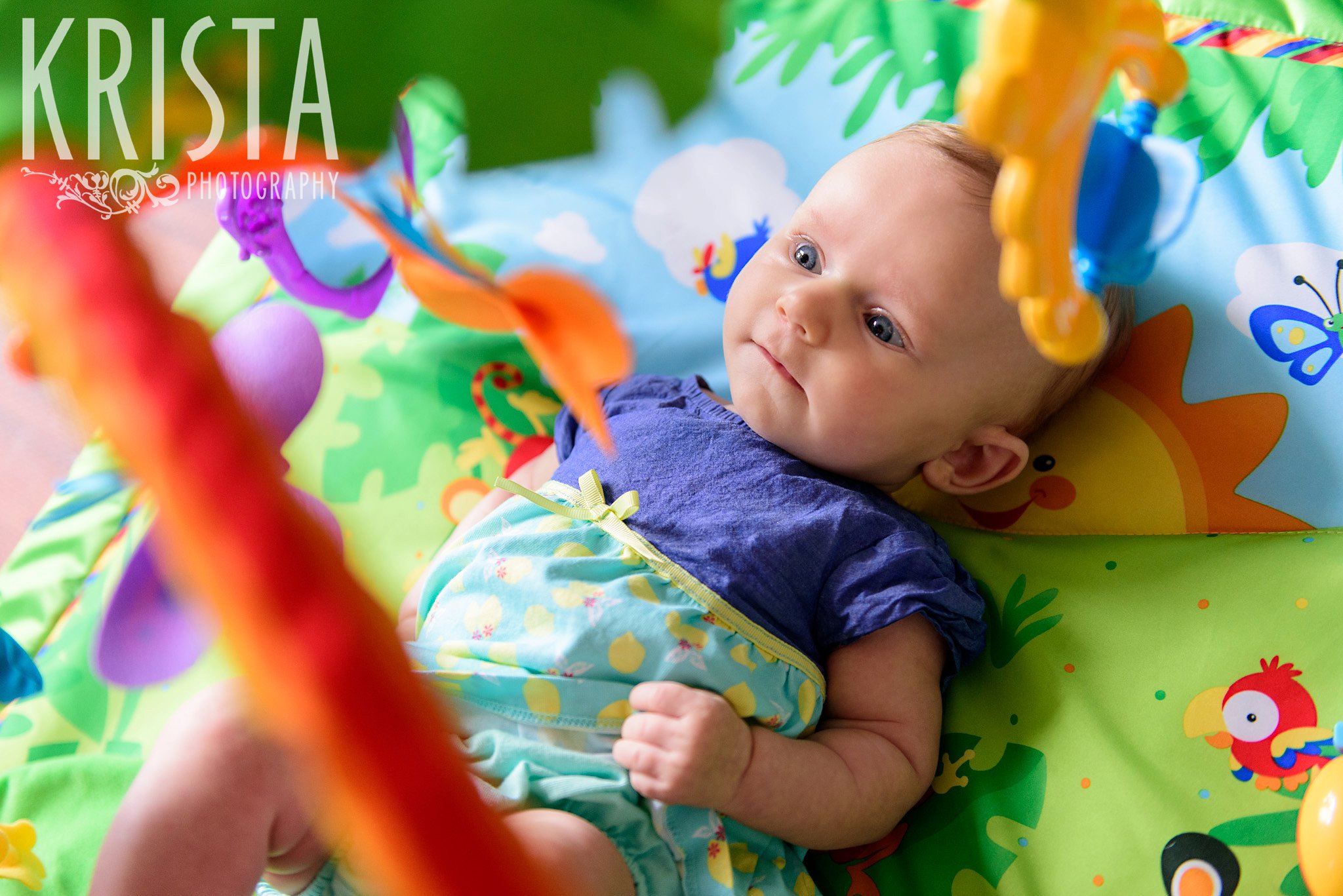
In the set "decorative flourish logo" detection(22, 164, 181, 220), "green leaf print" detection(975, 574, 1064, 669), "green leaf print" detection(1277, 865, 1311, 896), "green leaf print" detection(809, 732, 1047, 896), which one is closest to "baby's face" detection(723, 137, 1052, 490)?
"green leaf print" detection(975, 574, 1064, 669)

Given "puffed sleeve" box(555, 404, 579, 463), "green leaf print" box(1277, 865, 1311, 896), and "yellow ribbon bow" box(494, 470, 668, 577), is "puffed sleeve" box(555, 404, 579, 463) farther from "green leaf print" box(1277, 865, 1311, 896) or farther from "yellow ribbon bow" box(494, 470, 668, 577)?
"green leaf print" box(1277, 865, 1311, 896)

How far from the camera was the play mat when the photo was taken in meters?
0.68

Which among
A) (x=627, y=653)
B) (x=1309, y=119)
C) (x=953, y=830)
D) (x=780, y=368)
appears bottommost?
(x=953, y=830)

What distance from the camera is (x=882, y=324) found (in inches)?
29.0

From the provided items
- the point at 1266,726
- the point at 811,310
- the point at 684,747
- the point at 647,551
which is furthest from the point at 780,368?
the point at 1266,726

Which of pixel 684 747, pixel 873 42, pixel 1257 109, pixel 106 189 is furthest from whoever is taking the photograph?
pixel 873 42

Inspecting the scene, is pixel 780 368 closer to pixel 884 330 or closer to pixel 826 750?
pixel 884 330

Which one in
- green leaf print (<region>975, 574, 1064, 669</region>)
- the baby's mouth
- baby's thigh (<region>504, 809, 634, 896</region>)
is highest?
the baby's mouth

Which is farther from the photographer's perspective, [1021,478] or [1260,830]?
[1021,478]

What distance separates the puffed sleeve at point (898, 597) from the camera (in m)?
0.71

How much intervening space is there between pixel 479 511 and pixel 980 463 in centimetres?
39

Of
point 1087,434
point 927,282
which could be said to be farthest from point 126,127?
point 1087,434

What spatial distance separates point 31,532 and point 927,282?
2.64 ft

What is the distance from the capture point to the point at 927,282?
27.9 inches
